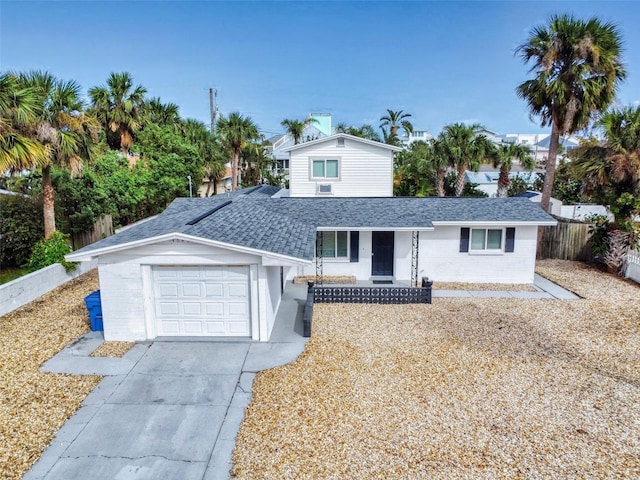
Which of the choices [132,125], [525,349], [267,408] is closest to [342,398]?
[267,408]

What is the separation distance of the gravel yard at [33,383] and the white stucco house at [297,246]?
5.58 ft

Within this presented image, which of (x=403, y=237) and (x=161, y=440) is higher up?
(x=403, y=237)

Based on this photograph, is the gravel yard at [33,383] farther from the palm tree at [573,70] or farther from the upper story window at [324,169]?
the palm tree at [573,70]

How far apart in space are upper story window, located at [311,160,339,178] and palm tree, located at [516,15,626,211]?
9.81 meters

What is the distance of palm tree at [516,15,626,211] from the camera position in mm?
17250

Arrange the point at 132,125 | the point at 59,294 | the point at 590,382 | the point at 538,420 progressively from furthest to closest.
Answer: the point at 132,125, the point at 59,294, the point at 590,382, the point at 538,420

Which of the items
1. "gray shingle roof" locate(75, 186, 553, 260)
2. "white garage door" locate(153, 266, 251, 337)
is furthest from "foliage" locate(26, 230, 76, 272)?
"white garage door" locate(153, 266, 251, 337)

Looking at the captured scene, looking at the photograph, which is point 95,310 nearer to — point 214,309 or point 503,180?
point 214,309

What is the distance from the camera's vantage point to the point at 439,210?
648 inches

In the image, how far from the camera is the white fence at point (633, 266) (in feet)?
53.0

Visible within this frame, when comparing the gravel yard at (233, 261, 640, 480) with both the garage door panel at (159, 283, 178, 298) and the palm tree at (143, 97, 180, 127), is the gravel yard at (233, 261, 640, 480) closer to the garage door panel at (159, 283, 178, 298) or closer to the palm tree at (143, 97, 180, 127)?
the garage door panel at (159, 283, 178, 298)

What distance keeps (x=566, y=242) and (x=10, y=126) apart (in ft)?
74.4

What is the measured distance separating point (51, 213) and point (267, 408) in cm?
1357

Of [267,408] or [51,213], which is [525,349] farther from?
[51,213]
